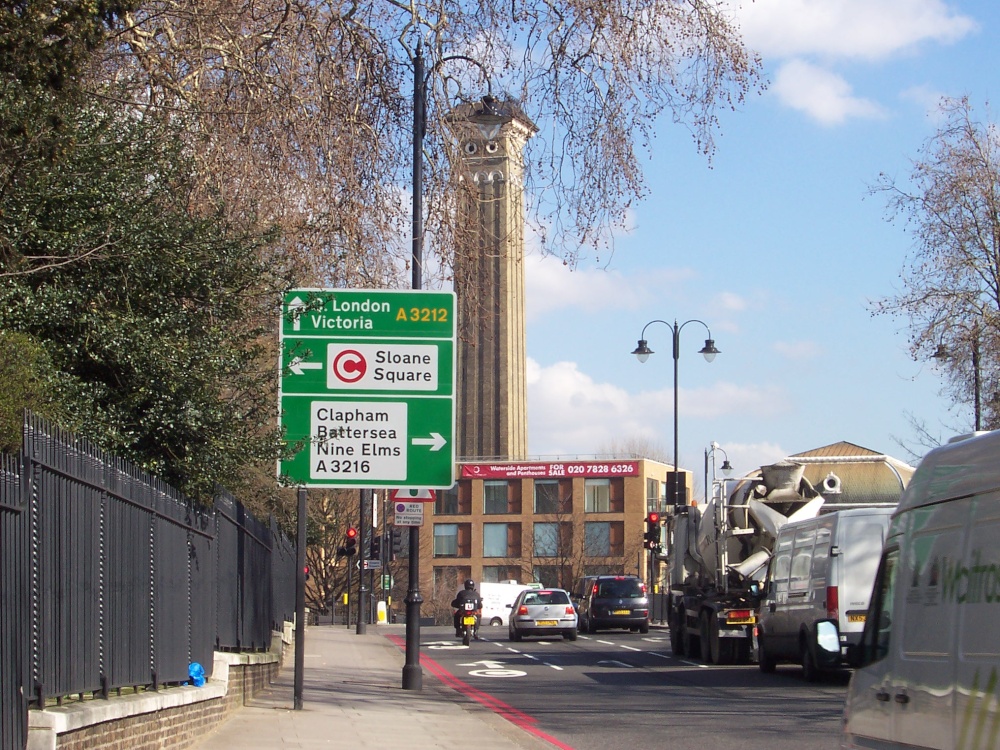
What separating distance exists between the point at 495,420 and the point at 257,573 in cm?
8147

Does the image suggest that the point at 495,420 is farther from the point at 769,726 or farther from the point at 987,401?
the point at 769,726

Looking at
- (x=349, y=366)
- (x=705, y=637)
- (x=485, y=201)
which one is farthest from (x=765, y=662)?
(x=485, y=201)

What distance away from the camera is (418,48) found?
14602 mm

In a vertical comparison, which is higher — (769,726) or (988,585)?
(988,585)

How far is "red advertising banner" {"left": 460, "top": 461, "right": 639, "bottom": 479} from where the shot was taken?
97000 millimetres

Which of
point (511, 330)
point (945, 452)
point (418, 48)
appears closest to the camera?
point (945, 452)

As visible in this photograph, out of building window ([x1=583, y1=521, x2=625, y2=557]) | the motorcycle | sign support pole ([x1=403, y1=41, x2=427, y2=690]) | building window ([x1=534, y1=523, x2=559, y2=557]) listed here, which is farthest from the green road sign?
building window ([x1=534, y1=523, x2=559, y2=557])

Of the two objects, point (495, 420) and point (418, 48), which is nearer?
point (418, 48)

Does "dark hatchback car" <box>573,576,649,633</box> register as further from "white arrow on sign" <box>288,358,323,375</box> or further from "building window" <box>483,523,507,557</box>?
"building window" <box>483,523,507,557</box>

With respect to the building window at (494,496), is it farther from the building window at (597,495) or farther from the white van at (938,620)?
the white van at (938,620)

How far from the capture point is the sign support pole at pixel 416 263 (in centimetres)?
1602

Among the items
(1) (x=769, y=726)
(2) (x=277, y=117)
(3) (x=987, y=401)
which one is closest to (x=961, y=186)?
(3) (x=987, y=401)

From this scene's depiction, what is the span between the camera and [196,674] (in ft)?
39.8

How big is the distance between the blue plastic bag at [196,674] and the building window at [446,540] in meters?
89.5
